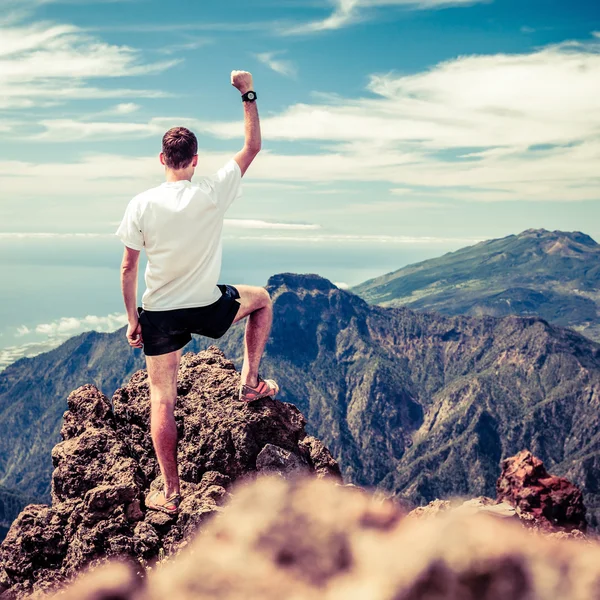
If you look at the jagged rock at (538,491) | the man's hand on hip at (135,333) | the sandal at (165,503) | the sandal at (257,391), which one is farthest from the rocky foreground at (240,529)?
the jagged rock at (538,491)

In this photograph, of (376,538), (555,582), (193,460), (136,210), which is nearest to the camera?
(555,582)

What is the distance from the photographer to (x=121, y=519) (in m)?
11.0

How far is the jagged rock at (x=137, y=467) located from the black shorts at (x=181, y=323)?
2.56 meters

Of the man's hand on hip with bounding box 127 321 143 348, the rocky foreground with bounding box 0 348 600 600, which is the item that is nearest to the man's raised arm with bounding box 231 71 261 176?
the man's hand on hip with bounding box 127 321 143 348

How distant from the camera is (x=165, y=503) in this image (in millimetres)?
11148

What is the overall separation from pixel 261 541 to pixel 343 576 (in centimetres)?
76

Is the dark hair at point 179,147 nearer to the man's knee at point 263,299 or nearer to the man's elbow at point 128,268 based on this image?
the man's elbow at point 128,268

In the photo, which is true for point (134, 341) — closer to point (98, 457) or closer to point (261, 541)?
point (98, 457)

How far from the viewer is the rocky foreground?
3.87m

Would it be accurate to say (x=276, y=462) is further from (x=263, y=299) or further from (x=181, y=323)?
(x=181, y=323)

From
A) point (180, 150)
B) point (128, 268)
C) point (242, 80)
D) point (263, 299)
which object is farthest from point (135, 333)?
point (242, 80)

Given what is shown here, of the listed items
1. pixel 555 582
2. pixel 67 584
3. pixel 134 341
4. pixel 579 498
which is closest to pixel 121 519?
pixel 67 584

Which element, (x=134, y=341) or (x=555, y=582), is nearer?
(x=555, y=582)

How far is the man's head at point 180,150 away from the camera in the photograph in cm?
980
